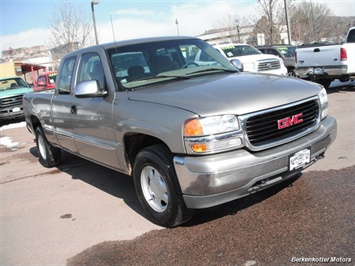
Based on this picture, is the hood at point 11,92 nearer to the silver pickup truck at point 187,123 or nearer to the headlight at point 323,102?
the silver pickup truck at point 187,123

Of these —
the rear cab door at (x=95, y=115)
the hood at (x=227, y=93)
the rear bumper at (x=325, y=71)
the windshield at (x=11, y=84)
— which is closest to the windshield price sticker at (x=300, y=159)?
the hood at (x=227, y=93)

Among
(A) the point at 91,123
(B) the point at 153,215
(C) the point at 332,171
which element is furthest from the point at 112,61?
(C) the point at 332,171

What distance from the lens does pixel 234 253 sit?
125 inches

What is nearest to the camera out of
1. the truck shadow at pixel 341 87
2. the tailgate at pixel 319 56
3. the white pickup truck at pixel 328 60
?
the white pickup truck at pixel 328 60

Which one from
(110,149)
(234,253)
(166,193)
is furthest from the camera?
(110,149)

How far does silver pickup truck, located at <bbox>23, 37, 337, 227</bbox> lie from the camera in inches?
126

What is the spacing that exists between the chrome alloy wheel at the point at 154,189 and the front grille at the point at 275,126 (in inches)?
38.6

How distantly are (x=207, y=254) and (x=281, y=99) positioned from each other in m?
1.52

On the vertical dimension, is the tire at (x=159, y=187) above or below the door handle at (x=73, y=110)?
below

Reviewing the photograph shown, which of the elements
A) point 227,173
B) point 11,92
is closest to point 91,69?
point 227,173

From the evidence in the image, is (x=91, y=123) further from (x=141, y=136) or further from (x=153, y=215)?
(x=153, y=215)

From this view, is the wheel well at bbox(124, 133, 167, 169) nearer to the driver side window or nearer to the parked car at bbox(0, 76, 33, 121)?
the driver side window

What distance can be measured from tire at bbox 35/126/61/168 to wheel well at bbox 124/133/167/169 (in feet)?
10.1

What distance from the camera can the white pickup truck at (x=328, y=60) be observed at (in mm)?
10523
